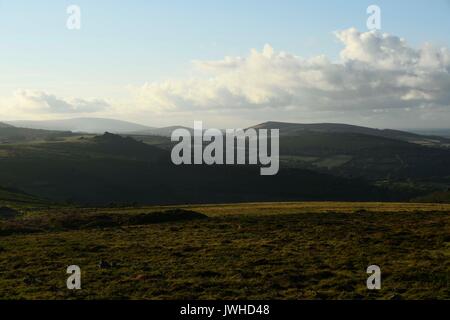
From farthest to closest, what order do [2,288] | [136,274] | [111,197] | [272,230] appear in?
1. [111,197]
2. [272,230]
3. [136,274]
4. [2,288]

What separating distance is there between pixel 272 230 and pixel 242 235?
4296 millimetres

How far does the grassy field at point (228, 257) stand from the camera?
23891mm

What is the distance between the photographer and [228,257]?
104 ft

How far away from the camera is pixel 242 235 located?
4153 cm

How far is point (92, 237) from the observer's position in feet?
138

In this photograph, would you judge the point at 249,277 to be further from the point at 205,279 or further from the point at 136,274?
the point at 136,274

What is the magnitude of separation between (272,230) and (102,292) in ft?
76.8

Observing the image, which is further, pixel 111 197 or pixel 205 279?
pixel 111 197

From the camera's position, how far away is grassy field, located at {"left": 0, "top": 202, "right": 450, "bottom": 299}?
23891 mm

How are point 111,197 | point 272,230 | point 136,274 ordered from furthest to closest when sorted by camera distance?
point 111,197
point 272,230
point 136,274
